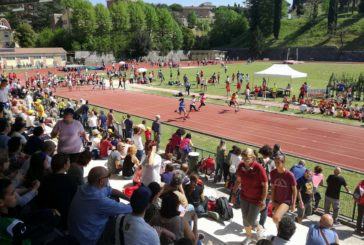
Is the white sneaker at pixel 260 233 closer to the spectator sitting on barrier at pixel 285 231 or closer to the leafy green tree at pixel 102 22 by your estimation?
the spectator sitting on barrier at pixel 285 231

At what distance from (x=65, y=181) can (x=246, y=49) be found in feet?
303

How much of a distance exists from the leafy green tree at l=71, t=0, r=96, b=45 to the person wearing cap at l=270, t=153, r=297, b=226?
81.5 m

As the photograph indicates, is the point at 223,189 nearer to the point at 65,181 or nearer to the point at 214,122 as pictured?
the point at 65,181

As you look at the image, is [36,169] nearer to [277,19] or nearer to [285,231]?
[285,231]

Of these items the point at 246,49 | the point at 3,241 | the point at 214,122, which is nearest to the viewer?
the point at 3,241

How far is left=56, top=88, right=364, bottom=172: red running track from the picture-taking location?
54.3ft

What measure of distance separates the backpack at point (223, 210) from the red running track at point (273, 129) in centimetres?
915

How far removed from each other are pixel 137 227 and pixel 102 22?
289ft

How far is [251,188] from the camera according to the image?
20.6ft

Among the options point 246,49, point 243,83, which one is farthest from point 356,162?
point 246,49

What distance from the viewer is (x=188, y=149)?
12.7 metres

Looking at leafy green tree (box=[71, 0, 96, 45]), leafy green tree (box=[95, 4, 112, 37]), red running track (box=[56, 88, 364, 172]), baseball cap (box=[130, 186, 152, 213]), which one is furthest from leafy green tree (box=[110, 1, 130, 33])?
baseball cap (box=[130, 186, 152, 213])

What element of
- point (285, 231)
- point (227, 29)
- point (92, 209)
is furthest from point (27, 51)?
point (285, 231)

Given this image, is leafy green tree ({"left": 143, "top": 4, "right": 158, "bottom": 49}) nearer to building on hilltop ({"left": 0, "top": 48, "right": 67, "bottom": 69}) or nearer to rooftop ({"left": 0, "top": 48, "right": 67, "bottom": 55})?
building on hilltop ({"left": 0, "top": 48, "right": 67, "bottom": 69})
